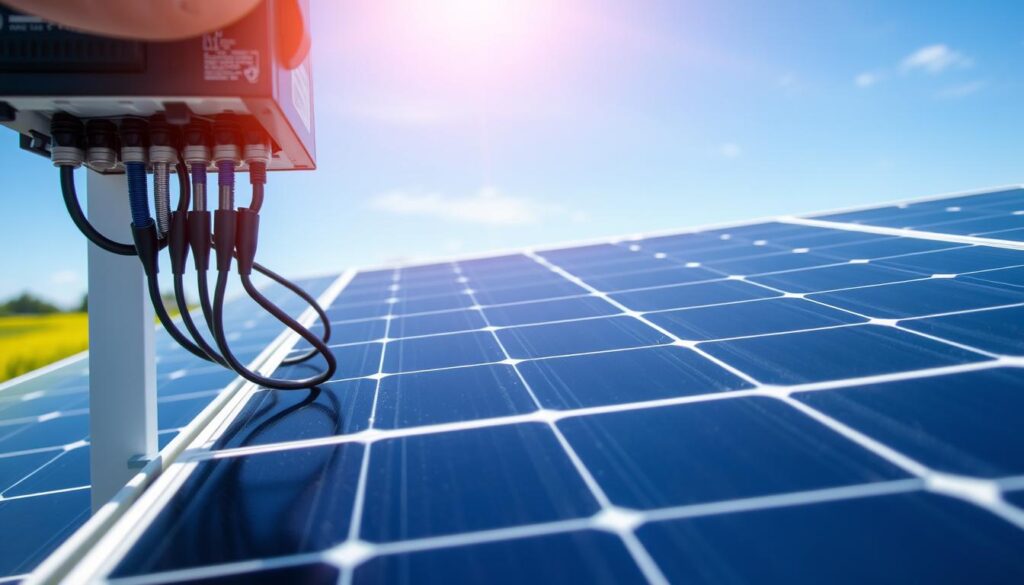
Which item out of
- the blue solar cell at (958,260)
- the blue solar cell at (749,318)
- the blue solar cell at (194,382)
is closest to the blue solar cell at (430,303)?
the blue solar cell at (194,382)

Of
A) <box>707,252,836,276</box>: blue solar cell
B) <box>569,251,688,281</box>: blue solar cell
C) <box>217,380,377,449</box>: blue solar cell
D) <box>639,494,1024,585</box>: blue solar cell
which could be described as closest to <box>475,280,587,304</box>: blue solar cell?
<box>569,251,688,281</box>: blue solar cell

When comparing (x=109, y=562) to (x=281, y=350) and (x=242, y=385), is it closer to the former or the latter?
(x=242, y=385)

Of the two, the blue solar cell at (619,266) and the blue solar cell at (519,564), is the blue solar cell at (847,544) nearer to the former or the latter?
the blue solar cell at (519,564)

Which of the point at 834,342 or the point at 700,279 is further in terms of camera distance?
the point at 700,279

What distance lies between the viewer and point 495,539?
847 millimetres

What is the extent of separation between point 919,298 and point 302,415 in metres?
2.08

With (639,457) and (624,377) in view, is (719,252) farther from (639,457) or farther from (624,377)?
(639,457)

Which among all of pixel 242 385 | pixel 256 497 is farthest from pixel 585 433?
pixel 242 385

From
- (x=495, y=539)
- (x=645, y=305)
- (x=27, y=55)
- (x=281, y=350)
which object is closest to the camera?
(x=495, y=539)

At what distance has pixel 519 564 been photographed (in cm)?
79

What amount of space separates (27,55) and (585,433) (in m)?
1.29

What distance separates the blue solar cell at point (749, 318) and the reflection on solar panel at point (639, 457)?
0.01m

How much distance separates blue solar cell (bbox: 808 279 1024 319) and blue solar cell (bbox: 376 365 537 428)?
1252 mm

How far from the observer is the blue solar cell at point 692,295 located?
2.21m
